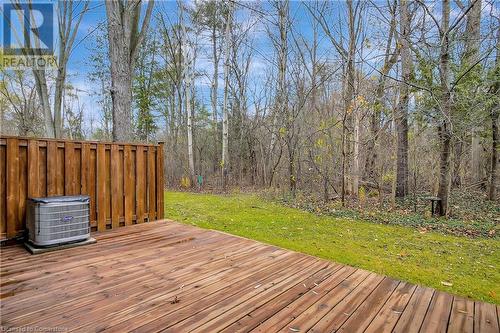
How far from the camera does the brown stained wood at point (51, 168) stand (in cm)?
310

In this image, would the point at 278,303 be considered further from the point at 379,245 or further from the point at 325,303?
the point at 379,245

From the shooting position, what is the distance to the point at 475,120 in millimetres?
5473

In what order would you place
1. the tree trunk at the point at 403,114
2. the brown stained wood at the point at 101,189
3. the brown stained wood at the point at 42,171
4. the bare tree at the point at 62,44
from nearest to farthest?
the brown stained wood at the point at 42,171 → the brown stained wood at the point at 101,189 → the tree trunk at the point at 403,114 → the bare tree at the point at 62,44

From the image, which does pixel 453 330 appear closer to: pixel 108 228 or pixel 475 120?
pixel 108 228

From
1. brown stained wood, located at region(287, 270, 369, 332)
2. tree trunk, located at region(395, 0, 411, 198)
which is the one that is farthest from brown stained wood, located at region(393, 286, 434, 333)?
tree trunk, located at region(395, 0, 411, 198)

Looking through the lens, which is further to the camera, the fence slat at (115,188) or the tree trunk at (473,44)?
the tree trunk at (473,44)

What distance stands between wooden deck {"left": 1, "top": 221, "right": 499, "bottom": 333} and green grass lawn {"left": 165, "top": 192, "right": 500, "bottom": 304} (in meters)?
0.69

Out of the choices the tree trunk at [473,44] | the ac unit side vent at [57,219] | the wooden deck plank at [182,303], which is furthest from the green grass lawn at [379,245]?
the tree trunk at [473,44]

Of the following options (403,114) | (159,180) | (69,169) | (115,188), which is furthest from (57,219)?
(403,114)

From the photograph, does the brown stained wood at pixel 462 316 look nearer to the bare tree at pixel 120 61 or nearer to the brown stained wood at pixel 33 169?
the brown stained wood at pixel 33 169

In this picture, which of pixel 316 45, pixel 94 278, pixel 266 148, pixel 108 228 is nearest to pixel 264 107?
pixel 266 148

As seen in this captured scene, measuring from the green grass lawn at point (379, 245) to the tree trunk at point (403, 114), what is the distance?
2828 millimetres

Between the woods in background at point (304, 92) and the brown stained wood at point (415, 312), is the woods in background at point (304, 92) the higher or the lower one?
the higher one

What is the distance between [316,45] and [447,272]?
26.2ft
